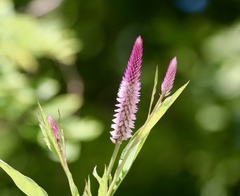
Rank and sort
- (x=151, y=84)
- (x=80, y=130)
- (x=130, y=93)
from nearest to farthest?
(x=130, y=93) < (x=80, y=130) < (x=151, y=84)

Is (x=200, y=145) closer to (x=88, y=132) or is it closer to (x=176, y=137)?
(x=176, y=137)

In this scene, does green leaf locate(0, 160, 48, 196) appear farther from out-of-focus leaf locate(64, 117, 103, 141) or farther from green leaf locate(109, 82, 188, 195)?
out-of-focus leaf locate(64, 117, 103, 141)

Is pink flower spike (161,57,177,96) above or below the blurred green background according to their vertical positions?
above

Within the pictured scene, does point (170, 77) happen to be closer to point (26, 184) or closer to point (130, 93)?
point (130, 93)

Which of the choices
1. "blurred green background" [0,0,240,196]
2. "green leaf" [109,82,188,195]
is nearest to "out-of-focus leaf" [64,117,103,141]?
"blurred green background" [0,0,240,196]

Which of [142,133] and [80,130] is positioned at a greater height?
[142,133]

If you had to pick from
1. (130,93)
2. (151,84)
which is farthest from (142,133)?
(151,84)

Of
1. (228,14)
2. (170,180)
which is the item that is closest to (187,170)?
(170,180)

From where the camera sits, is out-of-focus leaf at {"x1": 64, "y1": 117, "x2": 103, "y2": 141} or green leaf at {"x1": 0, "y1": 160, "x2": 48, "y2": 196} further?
out-of-focus leaf at {"x1": 64, "y1": 117, "x2": 103, "y2": 141}
